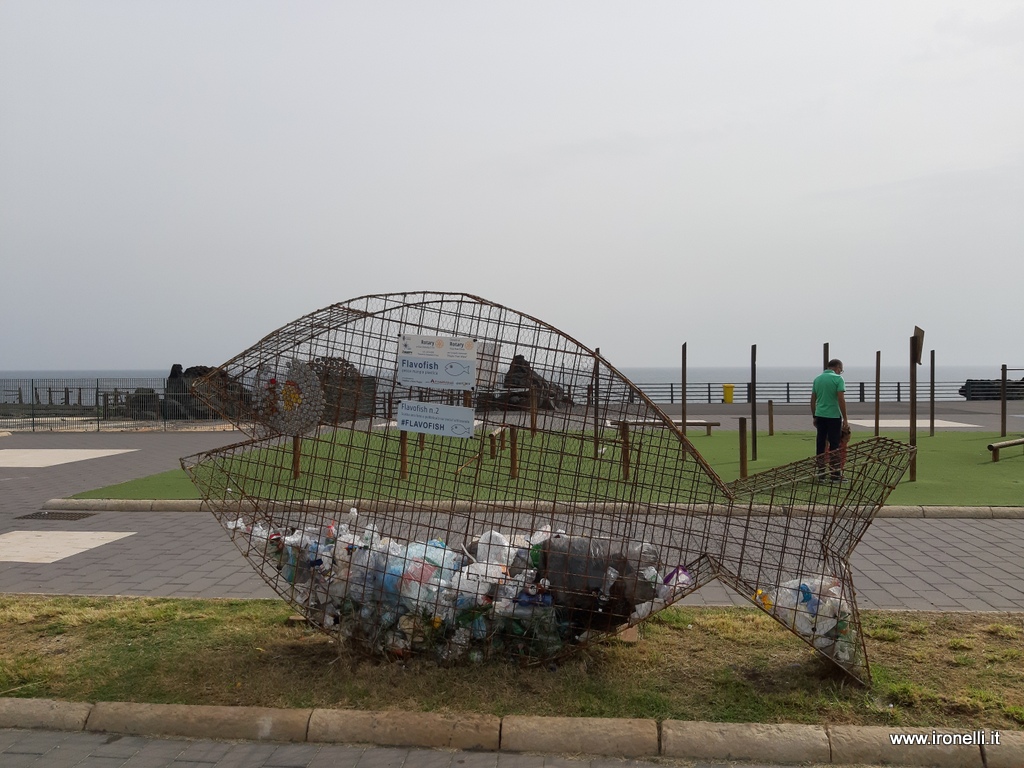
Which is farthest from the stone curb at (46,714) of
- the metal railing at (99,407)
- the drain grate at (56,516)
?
the metal railing at (99,407)

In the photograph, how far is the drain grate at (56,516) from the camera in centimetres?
955

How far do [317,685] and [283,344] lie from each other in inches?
72.0

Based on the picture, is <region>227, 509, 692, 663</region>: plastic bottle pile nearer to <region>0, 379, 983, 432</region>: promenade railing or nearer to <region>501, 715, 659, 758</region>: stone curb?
<region>501, 715, 659, 758</region>: stone curb

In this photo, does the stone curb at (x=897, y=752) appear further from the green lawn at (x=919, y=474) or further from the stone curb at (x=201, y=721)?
the stone curb at (x=201, y=721)

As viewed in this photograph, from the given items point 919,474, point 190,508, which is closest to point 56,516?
point 190,508

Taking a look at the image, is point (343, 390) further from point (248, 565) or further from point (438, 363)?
point (248, 565)

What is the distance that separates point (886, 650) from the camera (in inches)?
185

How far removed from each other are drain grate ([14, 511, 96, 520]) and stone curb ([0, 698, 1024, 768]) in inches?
243

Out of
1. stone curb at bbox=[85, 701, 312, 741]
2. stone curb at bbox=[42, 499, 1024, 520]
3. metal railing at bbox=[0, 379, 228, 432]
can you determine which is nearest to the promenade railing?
metal railing at bbox=[0, 379, 228, 432]

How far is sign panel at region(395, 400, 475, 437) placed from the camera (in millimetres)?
4238

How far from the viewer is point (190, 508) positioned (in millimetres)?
9938

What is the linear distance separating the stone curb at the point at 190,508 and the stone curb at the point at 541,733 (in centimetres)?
529

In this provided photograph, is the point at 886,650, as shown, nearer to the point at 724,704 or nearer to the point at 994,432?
the point at 724,704

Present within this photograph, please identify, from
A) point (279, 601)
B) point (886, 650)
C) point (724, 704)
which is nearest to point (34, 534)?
point (279, 601)
